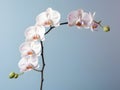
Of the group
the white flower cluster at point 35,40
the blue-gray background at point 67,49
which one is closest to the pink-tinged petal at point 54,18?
the white flower cluster at point 35,40

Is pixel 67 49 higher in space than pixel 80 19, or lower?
lower

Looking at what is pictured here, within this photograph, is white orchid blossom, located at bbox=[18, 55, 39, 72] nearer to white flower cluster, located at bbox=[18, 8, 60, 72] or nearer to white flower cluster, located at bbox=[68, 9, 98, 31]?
white flower cluster, located at bbox=[18, 8, 60, 72]

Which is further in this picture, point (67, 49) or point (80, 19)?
point (67, 49)

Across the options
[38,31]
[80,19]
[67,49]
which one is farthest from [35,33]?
[67,49]

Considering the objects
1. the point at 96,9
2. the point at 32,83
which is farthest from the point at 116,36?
the point at 32,83

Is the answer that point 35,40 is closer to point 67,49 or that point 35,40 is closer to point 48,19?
point 48,19

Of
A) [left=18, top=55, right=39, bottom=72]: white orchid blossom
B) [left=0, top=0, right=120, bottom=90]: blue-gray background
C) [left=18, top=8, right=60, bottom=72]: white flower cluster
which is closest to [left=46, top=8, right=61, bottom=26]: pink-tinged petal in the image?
[left=18, top=8, right=60, bottom=72]: white flower cluster
